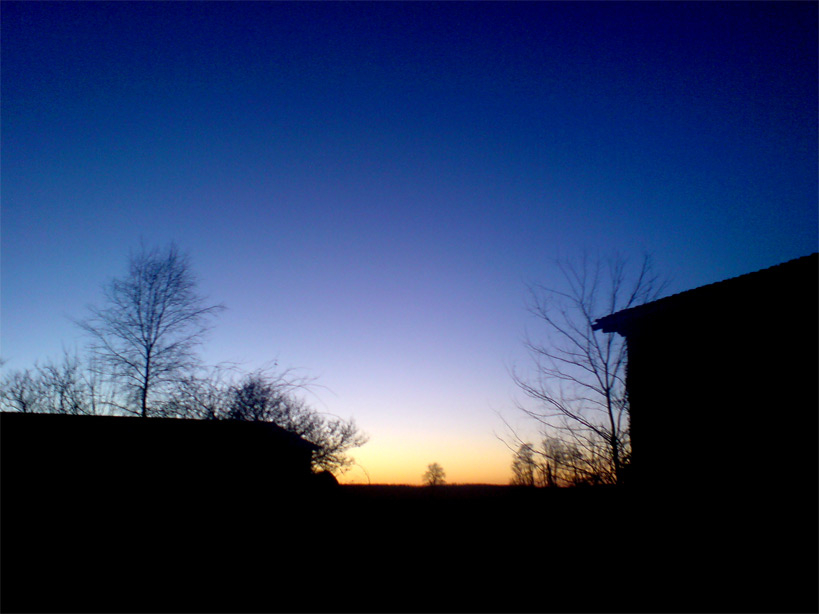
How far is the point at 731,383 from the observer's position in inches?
281

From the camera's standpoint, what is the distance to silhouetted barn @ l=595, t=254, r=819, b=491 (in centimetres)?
640

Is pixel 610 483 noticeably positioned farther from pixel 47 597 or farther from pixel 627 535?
pixel 47 597

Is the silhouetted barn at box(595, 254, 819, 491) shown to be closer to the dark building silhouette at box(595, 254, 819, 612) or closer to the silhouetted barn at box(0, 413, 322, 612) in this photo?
the dark building silhouette at box(595, 254, 819, 612)

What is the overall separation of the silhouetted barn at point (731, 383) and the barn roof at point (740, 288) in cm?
2

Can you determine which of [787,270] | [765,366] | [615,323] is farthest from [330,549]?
[787,270]

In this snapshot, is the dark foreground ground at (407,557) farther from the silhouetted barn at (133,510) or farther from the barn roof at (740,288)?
the barn roof at (740,288)

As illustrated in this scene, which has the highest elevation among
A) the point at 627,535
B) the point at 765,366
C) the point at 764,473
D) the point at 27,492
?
the point at 765,366

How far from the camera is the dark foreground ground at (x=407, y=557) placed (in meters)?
5.71

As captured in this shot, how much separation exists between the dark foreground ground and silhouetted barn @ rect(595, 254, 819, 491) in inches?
22.6

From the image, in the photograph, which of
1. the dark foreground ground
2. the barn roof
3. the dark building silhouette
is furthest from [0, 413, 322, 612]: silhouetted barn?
the barn roof

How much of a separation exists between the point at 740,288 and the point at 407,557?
787 centimetres

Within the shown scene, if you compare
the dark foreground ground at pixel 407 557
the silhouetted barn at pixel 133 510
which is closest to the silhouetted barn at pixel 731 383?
the dark foreground ground at pixel 407 557

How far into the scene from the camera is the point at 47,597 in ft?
20.3

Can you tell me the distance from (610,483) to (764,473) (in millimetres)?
4834
